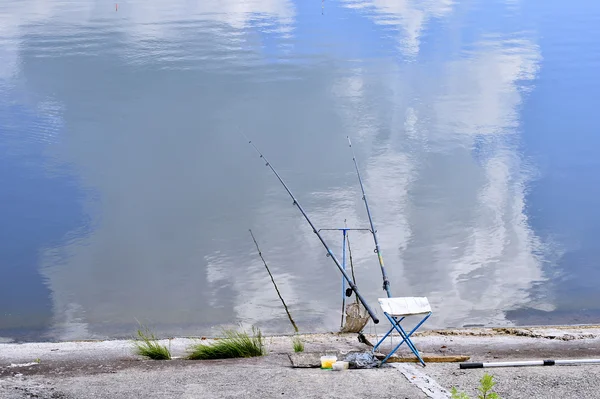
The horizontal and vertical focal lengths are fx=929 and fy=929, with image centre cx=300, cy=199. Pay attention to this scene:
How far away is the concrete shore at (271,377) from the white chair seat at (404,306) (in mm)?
439

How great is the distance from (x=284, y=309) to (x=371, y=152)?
554cm

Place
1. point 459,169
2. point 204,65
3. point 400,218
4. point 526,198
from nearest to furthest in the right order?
point 400,218 < point 526,198 < point 459,169 < point 204,65

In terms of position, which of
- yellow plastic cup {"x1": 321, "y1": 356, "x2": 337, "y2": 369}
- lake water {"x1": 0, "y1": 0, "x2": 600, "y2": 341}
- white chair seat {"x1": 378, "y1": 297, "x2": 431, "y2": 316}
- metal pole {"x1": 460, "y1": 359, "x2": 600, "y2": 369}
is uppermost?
white chair seat {"x1": 378, "y1": 297, "x2": 431, "y2": 316}

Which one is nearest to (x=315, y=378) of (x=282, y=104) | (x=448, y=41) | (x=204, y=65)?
(x=282, y=104)

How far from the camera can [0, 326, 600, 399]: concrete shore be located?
6.18 meters

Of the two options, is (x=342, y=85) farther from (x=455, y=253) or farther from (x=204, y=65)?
(x=455, y=253)

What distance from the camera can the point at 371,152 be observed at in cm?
1524

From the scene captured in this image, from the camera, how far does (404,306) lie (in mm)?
6676

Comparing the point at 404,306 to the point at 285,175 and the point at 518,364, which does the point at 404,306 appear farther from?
the point at 285,175

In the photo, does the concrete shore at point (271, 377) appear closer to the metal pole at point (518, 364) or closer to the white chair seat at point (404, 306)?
the metal pole at point (518, 364)

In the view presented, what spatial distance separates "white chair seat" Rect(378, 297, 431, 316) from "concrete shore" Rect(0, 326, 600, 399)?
439 mm

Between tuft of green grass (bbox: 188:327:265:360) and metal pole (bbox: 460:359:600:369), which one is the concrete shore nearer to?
metal pole (bbox: 460:359:600:369)

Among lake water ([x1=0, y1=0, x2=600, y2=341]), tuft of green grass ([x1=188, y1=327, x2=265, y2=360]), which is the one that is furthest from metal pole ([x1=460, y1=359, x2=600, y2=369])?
lake water ([x1=0, y1=0, x2=600, y2=341])

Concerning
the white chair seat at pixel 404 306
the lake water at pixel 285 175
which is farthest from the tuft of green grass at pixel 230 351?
the lake water at pixel 285 175
